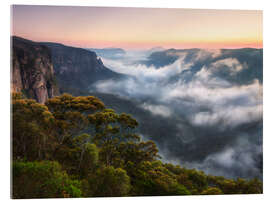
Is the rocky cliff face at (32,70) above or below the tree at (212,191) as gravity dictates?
above

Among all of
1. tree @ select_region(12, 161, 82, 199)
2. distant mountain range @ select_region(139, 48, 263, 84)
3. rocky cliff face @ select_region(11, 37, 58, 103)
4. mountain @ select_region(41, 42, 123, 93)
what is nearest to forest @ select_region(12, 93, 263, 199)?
tree @ select_region(12, 161, 82, 199)

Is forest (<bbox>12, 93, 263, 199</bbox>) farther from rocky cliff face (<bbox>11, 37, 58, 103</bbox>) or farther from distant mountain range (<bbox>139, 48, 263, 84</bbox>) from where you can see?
distant mountain range (<bbox>139, 48, 263, 84</bbox>)

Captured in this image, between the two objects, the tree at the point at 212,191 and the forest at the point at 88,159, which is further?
the tree at the point at 212,191

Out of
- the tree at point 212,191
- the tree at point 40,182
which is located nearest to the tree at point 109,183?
the tree at point 40,182

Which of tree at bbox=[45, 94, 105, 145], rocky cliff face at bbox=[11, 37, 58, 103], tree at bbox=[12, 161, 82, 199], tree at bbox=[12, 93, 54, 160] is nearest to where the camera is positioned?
tree at bbox=[12, 161, 82, 199]

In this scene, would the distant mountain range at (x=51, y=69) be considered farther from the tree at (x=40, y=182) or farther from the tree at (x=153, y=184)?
the tree at (x=153, y=184)
